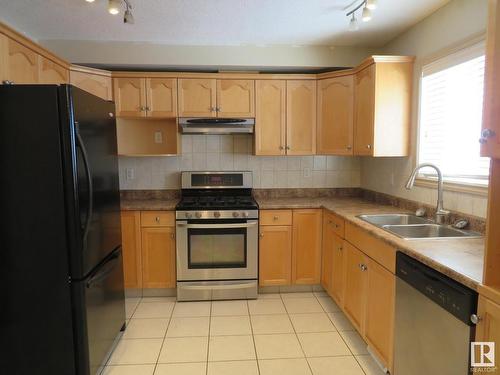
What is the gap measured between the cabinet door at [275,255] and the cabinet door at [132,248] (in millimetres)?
1170

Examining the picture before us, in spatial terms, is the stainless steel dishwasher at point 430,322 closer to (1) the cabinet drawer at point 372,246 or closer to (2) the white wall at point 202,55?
(1) the cabinet drawer at point 372,246

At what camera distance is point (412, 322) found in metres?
1.62

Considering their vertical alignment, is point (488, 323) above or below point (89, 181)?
below

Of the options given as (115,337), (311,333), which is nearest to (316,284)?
(311,333)

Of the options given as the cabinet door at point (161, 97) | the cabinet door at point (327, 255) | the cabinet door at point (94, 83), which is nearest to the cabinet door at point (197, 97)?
the cabinet door at point (161, 97)

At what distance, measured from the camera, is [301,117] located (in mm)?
3279

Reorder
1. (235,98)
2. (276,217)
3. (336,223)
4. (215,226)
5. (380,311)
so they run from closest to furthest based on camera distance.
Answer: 1. (380,311)
2. (336,223)
3. (215,226)
4. (276,217)
5. (235,98)

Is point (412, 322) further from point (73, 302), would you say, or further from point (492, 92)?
point (73, 302)

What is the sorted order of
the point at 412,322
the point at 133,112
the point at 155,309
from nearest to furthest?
the point at 412,322
the point at 155,309
the point at 133,112

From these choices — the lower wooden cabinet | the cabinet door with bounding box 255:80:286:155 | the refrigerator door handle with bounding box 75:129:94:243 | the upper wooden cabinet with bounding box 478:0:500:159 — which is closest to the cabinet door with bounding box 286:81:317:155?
the cabinet door with bounding box 255:80:286:155

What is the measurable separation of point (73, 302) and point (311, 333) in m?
1.70

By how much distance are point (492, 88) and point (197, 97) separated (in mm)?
2518

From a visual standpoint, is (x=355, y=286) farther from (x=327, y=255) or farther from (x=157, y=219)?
(x=157, y=219)

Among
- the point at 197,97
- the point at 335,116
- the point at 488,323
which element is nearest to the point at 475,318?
the point at 488,323
